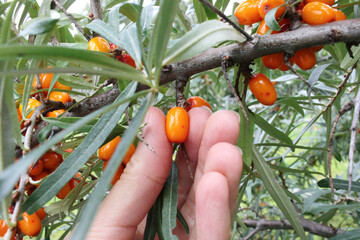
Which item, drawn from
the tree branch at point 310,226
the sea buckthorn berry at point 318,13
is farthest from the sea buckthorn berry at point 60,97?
the tree branch at point 310,226

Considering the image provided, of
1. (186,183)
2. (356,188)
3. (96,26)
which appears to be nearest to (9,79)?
(96,26)

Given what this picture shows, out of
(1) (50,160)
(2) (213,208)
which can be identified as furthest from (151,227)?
(1) (50,160)

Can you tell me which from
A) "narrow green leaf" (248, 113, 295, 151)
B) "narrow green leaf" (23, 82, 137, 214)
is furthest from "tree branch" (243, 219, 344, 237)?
"narrow green leaf" (23, 82, 137, 214)

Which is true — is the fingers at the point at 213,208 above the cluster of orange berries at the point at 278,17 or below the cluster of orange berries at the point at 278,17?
below

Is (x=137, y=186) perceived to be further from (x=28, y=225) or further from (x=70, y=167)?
(x=28, y=225)

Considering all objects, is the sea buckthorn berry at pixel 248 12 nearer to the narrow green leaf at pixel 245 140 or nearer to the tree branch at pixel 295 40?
the tree branch at pixel 295 40

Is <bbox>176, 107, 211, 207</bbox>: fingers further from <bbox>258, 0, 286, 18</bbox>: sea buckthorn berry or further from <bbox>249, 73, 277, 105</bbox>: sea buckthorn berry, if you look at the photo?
<bbox>258, 0, 286, 18</bbox>: sea buckthorn berry
